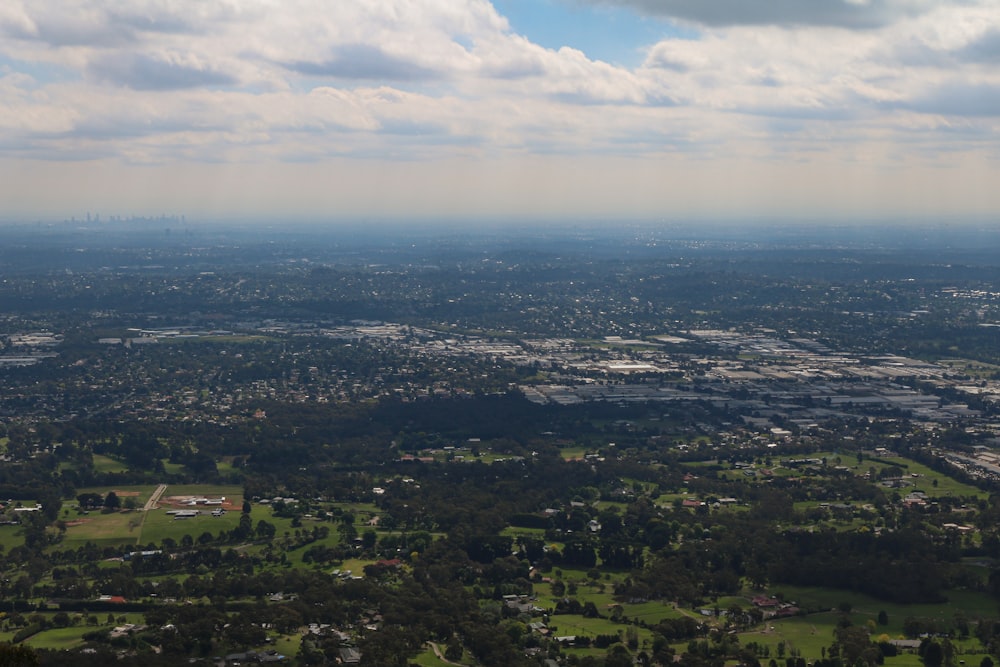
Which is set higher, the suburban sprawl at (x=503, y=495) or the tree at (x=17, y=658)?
the tree at (x=17, y=658)

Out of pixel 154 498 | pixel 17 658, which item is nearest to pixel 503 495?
pixel 154 498

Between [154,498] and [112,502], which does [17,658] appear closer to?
[112,502]

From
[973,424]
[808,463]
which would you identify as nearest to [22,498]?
[808,463]

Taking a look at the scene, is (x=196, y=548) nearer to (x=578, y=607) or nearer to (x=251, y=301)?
(x=578, y=607)

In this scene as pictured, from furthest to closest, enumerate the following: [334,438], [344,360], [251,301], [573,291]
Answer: [573,291] → [251,301] → [344,360] → [334,438]

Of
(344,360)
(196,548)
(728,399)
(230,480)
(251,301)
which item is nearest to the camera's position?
(196,548)

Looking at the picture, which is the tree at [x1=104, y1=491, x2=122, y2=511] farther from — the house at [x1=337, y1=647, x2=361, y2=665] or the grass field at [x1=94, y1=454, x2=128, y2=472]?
the house at [x1=337, y1=647, x2=361, y2=665]

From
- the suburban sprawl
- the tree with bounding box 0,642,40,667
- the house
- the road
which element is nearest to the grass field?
the suburban sprawl

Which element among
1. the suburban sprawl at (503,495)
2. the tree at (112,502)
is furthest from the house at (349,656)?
the tree at (112,502)

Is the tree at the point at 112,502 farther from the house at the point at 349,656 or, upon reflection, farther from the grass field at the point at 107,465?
the house at the point at 349,656
